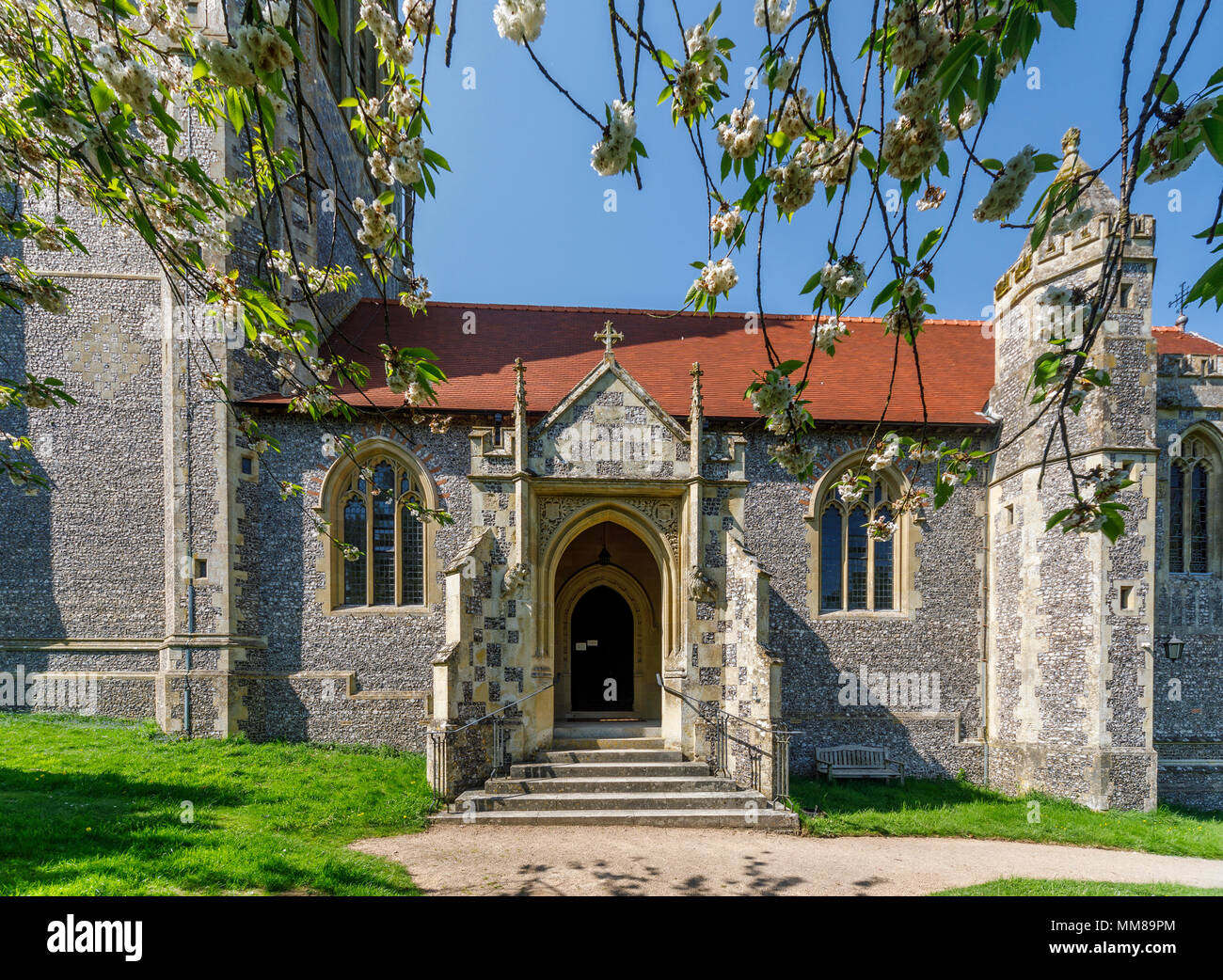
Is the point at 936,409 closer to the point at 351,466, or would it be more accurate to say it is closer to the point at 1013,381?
the point at 1013,381

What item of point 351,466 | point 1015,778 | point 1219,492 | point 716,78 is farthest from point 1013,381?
point 351,466

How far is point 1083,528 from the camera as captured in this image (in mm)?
2535

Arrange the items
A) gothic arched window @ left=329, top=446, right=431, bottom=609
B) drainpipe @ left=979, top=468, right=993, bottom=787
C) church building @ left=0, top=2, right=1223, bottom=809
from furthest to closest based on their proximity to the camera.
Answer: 1. gothic arched window @ left=329, top=446, right=431, bottom=609
2. drainpipe @ left=979, top=468, right=993, bottom=787
3. church building @ left=0, top=2, right=1223, bottom=809

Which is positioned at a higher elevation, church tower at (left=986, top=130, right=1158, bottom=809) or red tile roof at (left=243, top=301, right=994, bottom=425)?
red tile roof at (left=243, top=301, right=994, bottom=425)

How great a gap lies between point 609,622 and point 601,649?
612 mm

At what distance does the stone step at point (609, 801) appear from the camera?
24.1 feet

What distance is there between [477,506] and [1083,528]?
24.3 ft

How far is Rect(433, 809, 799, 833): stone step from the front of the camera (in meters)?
7.11

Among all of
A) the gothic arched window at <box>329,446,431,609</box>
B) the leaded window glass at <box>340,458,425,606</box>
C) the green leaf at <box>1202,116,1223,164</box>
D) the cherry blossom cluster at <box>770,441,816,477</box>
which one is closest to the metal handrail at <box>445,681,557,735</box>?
the gothic arched window at <box>329,446,431,609</box>

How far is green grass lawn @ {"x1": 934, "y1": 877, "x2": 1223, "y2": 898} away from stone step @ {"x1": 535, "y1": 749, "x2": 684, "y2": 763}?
364 centimetres

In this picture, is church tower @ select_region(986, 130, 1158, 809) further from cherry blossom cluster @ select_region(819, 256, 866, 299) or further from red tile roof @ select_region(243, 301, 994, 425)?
cherry blossom cluster @ select_region(819, 256, 866, 299)

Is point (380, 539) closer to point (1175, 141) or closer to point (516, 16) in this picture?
point (516, 16)

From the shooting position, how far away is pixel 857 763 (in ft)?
33.0

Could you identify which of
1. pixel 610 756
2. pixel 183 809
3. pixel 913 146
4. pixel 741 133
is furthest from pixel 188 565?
pixel 913 146
